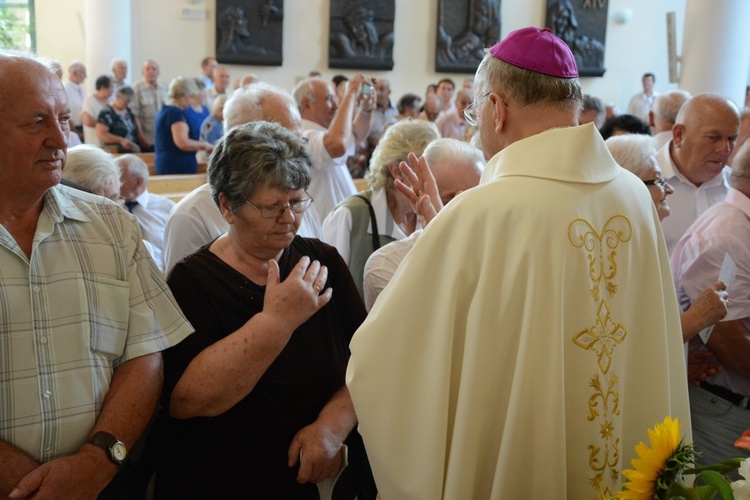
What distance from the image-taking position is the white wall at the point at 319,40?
13.9m

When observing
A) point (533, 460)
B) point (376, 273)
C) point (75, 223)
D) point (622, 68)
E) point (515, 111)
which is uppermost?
point (622, 68)

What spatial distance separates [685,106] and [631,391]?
253 centimetres

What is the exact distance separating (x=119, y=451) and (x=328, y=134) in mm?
2725

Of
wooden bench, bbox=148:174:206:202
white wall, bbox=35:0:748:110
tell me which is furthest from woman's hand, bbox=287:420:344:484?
white wall, bbox=35:0:748:110

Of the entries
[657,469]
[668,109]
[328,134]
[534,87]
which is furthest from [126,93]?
[657,469]

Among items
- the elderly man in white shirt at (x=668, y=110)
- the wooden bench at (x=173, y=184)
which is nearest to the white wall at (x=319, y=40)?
the wooden bench at (x=173, y=184)

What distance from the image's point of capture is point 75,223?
6.77 ft

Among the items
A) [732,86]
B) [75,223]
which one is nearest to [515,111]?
[75,223]

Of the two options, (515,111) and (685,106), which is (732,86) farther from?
(515,111)

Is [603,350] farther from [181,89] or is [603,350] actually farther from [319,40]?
[319,40]

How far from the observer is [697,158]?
3953 mm

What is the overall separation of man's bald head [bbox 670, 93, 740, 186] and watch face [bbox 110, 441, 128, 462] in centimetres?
316

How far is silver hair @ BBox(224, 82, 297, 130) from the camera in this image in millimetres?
3322

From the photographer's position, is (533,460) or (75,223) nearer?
(533,460)
